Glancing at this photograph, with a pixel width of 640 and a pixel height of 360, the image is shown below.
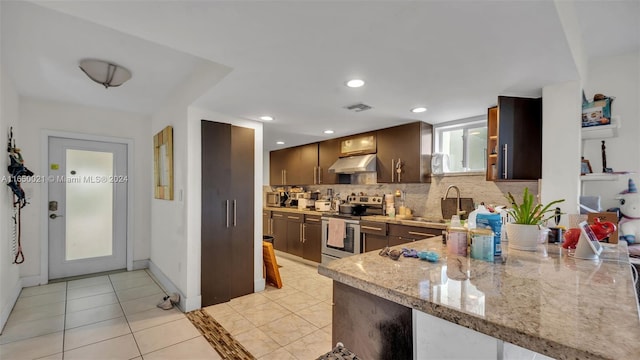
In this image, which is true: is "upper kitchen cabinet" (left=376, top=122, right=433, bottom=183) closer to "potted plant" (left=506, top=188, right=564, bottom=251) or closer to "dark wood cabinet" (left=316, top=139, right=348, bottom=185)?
"dark wood cabinet" (left=316, top=139, right=348, bottom=185)

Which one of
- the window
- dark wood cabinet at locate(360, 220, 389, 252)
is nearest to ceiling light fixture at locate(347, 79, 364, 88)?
the window

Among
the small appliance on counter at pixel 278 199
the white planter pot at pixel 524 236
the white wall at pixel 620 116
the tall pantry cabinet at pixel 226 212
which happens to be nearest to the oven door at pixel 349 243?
the tall pantry cabinet at pixel 226 212

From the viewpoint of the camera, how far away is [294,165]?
5555mm

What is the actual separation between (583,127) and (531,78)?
27.0 inches

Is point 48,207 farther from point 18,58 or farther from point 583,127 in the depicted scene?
point 583,127

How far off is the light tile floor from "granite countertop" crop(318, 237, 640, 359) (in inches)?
52.1

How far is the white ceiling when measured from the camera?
135cm

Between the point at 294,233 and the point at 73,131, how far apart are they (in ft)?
11.2

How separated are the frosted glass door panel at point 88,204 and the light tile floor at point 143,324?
51 centimetres

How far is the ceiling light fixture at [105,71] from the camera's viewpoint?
7.98 ft

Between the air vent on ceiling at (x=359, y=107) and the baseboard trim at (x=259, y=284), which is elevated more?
the air vent on ceiling at (x=359, y=107)

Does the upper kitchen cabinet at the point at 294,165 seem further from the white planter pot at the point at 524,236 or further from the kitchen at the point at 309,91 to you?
the white planter pot at the point at 524,236

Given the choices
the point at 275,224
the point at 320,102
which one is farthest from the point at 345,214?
the point at 320,102

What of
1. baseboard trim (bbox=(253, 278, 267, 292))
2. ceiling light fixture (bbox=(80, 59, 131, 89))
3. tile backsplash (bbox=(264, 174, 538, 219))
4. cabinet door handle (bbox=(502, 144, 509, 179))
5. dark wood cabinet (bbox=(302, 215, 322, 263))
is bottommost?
baseboard trim (bbox=(253, 278, 267, 292))
